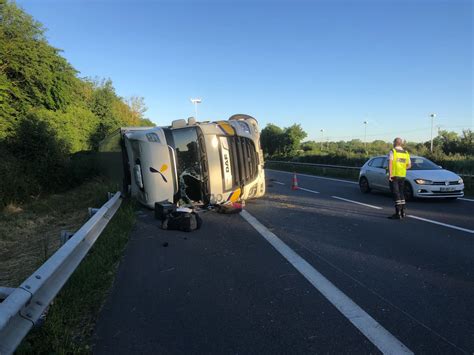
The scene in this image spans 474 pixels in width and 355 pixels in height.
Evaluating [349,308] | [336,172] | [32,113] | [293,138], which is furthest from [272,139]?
[349,308]

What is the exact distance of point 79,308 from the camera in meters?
3.55

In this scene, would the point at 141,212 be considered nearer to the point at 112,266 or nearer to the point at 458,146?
the point at 112,266

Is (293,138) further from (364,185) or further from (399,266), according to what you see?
(399,266)

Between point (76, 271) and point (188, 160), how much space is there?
15.3ft

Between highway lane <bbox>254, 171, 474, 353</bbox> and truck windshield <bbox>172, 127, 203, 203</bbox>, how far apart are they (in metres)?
1.79

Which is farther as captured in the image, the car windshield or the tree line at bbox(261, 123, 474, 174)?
Answer: the tree line at bbox(261, 123, 474, 174)

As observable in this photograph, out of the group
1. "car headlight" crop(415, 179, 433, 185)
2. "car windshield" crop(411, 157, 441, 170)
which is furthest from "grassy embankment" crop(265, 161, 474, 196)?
"car headlight" crop(415, 179, 433, 185)

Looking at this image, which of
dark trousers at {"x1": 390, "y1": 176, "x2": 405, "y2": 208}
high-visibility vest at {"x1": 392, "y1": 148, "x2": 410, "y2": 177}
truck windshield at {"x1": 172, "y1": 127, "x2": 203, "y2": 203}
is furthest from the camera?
truck windshield at {"x1": 172, "y1": 127, "x2": 203, "y2": 203}

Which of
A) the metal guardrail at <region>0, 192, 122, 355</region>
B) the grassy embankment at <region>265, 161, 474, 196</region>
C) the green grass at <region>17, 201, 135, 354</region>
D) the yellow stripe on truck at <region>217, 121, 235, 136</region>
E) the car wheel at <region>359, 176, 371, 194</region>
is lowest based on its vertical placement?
the grassy embankment at <region>265, 161, 474, 196</region>

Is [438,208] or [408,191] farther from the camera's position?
[408,191]

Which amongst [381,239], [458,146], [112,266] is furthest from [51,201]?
[458,146]

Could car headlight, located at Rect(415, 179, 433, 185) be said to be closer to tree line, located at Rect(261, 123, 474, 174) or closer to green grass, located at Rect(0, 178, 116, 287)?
tree line, located at Rect(261, 123, 474, 174)

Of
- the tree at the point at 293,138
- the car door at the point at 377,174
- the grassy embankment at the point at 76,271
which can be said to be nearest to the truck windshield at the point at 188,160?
the grassy embankment at the point at 76,271

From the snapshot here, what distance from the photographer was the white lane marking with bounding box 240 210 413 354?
2.79 m
